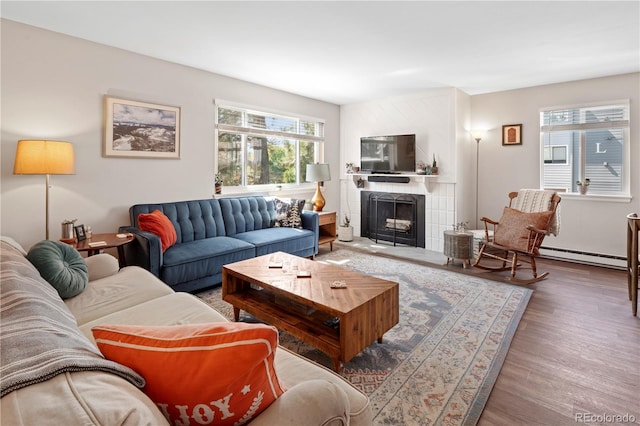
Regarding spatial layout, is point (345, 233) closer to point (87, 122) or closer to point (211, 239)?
point (211, 239)

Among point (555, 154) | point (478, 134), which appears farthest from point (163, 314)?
point (555, 154)

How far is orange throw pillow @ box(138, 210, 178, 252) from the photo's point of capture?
10.9 ft

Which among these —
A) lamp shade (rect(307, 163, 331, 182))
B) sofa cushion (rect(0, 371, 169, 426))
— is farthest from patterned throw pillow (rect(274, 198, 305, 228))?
sofa cushion (rect(0, 371, 169, 426))

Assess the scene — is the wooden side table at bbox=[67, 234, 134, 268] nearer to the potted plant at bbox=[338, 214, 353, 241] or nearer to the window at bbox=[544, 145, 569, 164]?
the potted plant at bbox=[338, 214, 353, 241]

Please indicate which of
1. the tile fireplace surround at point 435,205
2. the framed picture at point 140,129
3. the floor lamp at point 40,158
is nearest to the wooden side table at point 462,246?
the tile fireplace surround at point 435,205

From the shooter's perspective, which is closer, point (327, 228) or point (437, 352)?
point (437, 352)

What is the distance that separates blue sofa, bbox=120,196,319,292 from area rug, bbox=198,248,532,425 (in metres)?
0.33

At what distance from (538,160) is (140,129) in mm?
5402

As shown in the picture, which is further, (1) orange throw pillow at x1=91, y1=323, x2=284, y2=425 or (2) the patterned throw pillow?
(2) the patterned throw pillow

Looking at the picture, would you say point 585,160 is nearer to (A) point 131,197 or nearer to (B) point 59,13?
(A) point 131,197

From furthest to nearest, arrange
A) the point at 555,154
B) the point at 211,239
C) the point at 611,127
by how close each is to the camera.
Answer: the point at 555,154 < the point at 611,127 < the point at 211,239

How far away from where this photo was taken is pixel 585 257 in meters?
4.58

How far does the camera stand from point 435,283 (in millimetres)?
3672

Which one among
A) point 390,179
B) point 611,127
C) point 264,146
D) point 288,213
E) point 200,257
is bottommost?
point 200,257
